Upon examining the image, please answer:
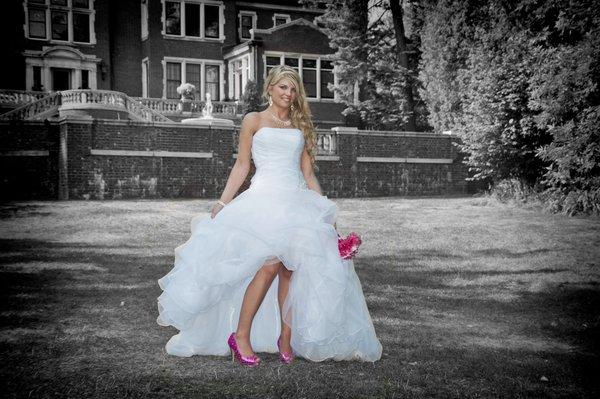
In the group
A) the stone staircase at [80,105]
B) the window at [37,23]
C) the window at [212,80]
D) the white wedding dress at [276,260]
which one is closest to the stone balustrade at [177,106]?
the stone staircase at [80,105]

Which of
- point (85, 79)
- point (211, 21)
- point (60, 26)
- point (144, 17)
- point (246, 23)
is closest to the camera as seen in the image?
point (60, 26)

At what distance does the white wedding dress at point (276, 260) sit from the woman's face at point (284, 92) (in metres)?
0.22

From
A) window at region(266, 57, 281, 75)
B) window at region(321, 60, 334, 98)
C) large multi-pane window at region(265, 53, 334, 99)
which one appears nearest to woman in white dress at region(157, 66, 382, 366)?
window at region(266, 57, 281, 75)

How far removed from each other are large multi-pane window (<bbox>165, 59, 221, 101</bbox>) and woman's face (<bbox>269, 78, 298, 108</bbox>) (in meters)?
30.0

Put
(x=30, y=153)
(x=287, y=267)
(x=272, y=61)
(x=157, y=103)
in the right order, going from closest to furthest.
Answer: (x=287, y=267) < (x=30, y=153) < (x=157, y=103) < (x=272, y=61)

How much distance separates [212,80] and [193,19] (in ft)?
11.1

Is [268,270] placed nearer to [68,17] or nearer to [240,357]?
[240,357]

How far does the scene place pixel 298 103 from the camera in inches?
191

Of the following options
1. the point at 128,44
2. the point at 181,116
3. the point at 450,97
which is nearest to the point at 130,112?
the point at 181,116

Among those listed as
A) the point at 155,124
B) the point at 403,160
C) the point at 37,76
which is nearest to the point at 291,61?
the point at 403,160

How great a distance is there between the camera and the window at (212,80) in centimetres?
3434

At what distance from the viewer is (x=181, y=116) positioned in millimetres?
30203

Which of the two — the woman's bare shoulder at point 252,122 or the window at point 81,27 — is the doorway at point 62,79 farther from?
the woman's bare shoulder at point 252,122

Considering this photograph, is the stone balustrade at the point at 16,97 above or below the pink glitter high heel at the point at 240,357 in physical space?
above
